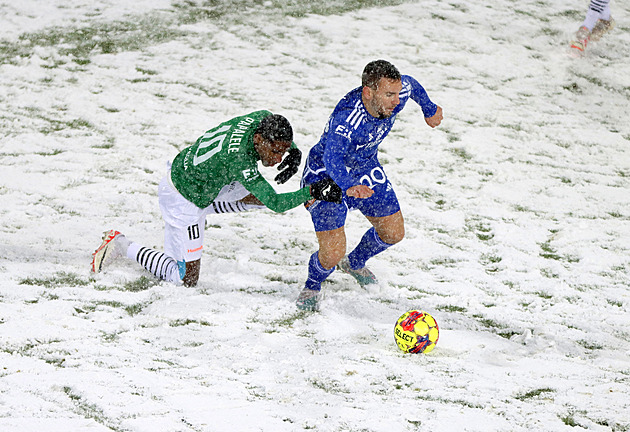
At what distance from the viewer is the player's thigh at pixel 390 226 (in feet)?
15.7

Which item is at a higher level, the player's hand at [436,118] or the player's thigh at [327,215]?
the player's hand at [436,118]

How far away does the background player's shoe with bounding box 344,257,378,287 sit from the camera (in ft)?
16.8

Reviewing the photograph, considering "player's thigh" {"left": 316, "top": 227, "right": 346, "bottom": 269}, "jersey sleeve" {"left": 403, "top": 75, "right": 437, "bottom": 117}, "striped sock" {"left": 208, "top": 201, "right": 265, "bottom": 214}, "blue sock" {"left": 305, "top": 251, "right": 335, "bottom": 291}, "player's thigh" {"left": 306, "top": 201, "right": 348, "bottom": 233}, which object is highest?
"jersey sleeve" {"left": 403, "top": 75, "right": 437, "bottom": 117}

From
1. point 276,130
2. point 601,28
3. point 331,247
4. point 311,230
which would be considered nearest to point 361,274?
point 331,247

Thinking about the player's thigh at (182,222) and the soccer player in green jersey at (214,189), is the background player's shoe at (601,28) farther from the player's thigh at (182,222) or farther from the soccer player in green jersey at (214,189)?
the player's thigh at (182,222)

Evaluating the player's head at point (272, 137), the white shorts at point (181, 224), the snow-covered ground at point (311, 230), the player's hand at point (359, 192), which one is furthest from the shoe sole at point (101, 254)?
the player's hand at point (359, 192)

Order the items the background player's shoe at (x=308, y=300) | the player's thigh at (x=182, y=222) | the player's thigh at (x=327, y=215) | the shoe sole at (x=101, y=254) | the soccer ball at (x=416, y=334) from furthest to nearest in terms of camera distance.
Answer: the shoe sole at (x=101, y=254), the player's thigh at (x=182, y=222), the background player's shoe at (x=308, y=300), the player's thigh at (x=327, y=215), the soccer ball at (x=416, y=334)

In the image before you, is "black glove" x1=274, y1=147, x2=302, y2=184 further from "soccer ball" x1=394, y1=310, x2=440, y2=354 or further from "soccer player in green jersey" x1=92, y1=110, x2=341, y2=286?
"soccer ball" x1=394, y1=310, x2=440, y2=354

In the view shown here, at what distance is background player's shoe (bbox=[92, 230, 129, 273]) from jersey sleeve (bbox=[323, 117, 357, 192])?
1.83 meters

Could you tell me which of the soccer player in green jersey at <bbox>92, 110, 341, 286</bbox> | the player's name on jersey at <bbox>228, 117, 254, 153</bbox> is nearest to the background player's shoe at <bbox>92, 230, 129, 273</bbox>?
the soccer player in green jersey at <bbox>92, 110, 341, 286</bbox>

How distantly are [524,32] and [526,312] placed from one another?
22.0ft

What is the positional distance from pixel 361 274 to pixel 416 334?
115cm

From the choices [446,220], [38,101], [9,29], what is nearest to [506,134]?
[446,220]

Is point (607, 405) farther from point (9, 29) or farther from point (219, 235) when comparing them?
point (9, 29)
